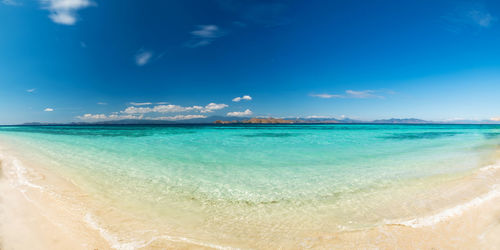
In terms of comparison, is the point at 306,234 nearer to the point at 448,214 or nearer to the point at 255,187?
the point at 255,187

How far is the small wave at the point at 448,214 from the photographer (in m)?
3.91

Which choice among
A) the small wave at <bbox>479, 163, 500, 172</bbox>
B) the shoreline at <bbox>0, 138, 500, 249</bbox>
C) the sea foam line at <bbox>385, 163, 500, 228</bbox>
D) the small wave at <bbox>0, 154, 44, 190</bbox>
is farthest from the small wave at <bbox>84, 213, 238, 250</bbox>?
the small wave at <bbox>479, 163, 500, 172</bbox>

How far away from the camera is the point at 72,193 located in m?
5.74

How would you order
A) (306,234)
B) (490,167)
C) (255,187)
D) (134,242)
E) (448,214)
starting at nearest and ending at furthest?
1. (134,242)
2. (306,234)
3. (448,214)
4. (255,187)
5. (490,167)

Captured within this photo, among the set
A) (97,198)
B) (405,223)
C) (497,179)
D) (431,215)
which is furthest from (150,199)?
(497,179)

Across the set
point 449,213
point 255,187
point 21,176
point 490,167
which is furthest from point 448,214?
point 21,176

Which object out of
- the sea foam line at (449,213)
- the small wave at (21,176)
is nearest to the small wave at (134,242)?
the sea foam line at (449,213)

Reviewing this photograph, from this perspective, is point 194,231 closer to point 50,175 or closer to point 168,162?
point 168,162

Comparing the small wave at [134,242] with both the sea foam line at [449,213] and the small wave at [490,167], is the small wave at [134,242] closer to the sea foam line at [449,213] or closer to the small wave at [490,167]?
the sea foam line at [449,213]

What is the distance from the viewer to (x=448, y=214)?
4.25 metres

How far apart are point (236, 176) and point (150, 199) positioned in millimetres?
2945

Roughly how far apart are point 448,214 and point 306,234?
311cm

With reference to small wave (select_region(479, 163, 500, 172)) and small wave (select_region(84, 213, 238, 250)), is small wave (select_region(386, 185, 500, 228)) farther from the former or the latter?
small wave (select_region(479, 163, 500, 172))

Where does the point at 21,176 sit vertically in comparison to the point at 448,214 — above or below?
above
